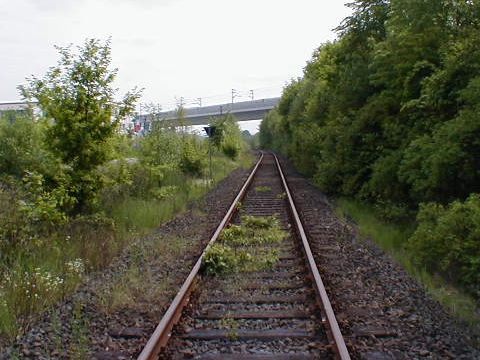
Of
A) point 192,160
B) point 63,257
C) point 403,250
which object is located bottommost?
point 403,250

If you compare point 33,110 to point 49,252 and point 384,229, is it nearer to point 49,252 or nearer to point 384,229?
point 49,252

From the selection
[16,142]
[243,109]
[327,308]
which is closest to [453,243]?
[327,308]

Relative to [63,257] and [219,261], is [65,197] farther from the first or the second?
[219,261]

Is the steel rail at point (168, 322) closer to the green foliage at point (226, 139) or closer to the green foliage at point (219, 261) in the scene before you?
the green foliage at point (219, 261)

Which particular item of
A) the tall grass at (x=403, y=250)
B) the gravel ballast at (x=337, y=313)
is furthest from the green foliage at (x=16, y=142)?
the tall grass at (x=403, y=250)

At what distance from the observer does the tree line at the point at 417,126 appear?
26.4ft

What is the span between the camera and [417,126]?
457 inches

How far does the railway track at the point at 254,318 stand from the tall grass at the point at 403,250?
1.54 meters

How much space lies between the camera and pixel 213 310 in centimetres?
639

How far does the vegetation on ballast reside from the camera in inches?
278

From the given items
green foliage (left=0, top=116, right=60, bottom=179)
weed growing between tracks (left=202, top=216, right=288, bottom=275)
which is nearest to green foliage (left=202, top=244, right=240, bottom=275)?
weed growing between tracks (left=202, top=216, right=288, bottom=275)

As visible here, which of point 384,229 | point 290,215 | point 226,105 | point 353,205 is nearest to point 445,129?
point 384,229

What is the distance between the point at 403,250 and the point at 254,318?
4.43 m

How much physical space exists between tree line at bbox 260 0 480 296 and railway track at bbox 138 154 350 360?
2050mm
